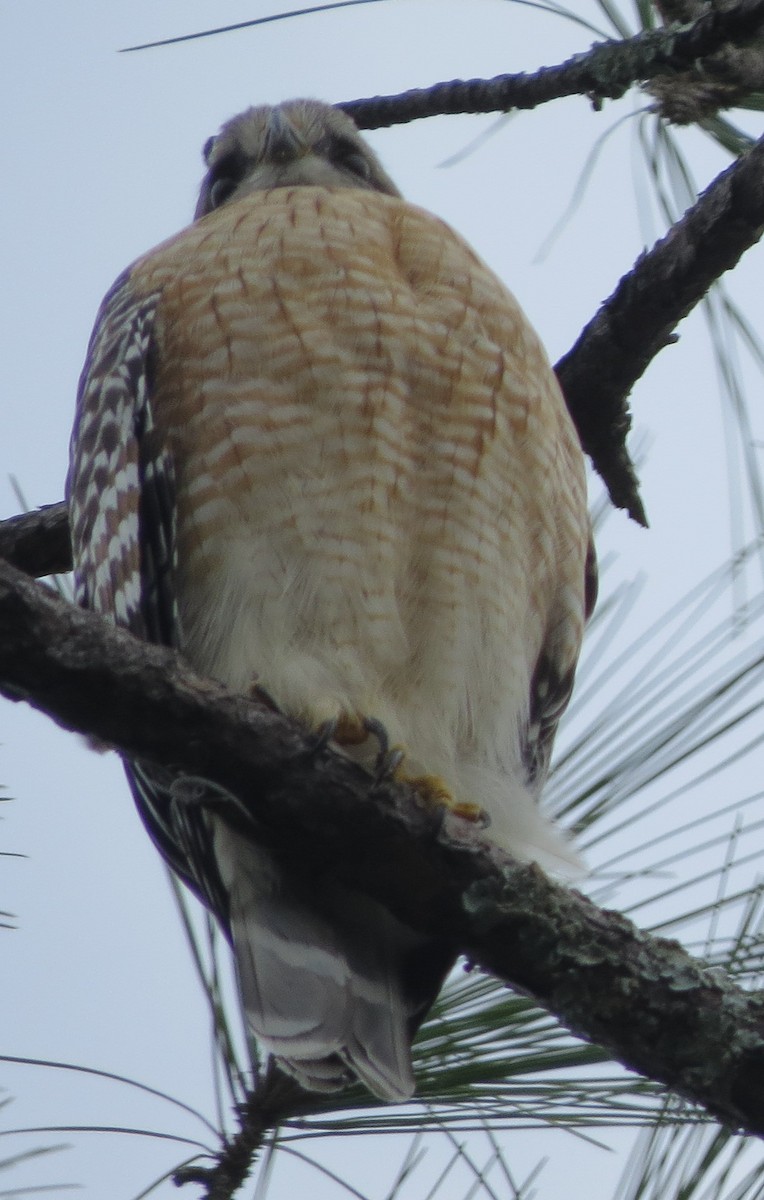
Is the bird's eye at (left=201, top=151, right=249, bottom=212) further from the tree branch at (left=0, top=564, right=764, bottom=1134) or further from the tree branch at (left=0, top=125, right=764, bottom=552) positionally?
the tree branch at (left=0, top=564, right=764, bottom=1134)

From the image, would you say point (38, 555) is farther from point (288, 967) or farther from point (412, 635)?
point (288, 967)

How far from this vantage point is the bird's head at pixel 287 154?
16.4ft

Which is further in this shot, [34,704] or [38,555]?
[38,555]

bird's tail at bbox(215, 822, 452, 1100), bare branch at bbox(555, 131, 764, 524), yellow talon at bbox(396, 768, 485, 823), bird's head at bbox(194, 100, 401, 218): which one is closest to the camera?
bird's tail at bbox(215, 822, 452, 1100)

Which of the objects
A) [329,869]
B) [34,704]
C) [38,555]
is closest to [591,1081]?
[329,869]

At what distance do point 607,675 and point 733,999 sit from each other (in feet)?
4.92

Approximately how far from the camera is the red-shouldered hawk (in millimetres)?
3350

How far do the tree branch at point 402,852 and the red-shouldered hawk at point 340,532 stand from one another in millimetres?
336

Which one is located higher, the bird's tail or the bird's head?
the bird's head

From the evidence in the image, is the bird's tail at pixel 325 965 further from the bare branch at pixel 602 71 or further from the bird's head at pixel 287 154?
the bird's head at pixel 287 154

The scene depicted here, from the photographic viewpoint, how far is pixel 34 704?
8.66 ft

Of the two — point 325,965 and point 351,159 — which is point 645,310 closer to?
point 351,159

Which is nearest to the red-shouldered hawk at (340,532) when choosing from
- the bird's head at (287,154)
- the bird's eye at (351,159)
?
the bird's head at (287,154)

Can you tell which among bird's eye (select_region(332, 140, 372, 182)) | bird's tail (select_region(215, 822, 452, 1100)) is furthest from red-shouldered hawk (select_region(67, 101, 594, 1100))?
bird's eye (select_region(332, 140, 372, 182))
